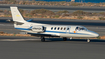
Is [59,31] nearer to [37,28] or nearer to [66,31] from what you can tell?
[66,31]

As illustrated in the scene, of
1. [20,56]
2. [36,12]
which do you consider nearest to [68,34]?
[20,56]

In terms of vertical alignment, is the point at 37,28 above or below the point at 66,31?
above

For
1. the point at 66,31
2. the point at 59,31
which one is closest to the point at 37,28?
the point at 59,31

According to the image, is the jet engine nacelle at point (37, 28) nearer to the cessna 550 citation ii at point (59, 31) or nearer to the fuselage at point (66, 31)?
the cessna 550 citation ii at point (59, 31)

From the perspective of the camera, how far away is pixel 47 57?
1648 cm

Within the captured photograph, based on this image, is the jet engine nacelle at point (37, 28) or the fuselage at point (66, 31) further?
the jet engine nacelle at point (37, 28)

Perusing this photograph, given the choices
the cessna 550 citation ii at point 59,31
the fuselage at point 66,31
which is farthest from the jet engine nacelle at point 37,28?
the fuselage at point 66,31

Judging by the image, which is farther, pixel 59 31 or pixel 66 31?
pixel 59 31

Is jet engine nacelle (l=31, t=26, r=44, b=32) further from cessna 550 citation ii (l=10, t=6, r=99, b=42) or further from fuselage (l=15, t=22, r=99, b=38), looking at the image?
fuselage (l=15, t=22, r=99, b=38)

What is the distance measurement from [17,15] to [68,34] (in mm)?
7545

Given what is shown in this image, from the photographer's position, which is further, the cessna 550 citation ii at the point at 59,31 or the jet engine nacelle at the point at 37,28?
the jet engine nacelle at the point at 37,28

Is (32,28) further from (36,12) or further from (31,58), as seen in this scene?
(36,12)

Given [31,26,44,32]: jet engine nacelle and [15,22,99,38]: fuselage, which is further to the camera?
[31,26,44,32]: jet engine nacelle

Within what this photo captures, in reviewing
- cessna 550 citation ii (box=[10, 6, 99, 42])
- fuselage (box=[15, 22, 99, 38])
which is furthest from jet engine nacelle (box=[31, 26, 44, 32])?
fuselage (box=[15, 22, 99, 38])
